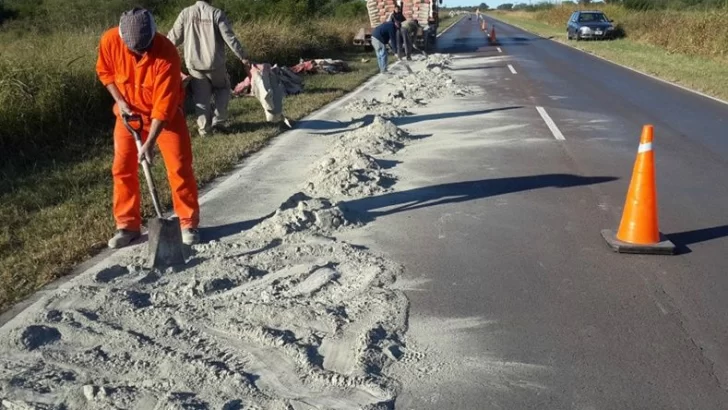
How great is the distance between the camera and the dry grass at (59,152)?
552 cm

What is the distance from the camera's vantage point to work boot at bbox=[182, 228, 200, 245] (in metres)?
5.64

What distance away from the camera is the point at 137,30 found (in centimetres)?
511

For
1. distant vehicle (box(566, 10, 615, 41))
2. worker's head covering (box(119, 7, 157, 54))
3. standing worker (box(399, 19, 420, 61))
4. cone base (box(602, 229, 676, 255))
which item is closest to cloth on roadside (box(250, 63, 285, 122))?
worker's head covering (box(119, 7, 157, 54))

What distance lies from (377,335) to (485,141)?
251 inches

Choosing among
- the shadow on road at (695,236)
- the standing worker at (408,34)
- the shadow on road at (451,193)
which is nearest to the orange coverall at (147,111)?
the shadow on road at (451,193)

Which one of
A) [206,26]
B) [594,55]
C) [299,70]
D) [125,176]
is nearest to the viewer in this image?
[125,176]

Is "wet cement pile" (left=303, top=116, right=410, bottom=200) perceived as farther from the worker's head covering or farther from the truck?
the truck

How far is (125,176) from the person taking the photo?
18.4ft

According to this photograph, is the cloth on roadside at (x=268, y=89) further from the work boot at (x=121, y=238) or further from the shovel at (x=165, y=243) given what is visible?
the shovel at (x=165, y=243)

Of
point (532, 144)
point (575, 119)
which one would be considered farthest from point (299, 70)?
point (532, 144)

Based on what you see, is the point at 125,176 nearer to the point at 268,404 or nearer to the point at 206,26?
the point at 268,404

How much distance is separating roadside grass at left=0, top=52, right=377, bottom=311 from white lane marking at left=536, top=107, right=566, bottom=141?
413 centimetres

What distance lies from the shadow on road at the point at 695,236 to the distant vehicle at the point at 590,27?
3230 cm

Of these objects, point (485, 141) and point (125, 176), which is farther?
point (485, 141)
